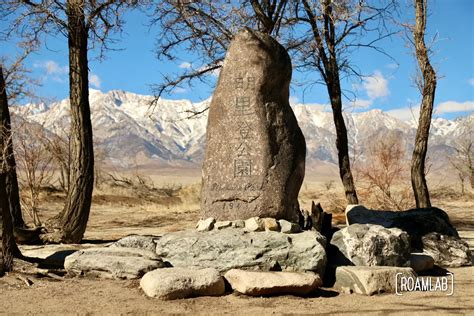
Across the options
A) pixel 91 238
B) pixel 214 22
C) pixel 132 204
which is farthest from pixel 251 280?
pixel 132 204

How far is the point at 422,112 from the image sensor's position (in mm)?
11922

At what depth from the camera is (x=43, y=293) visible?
605 centimetres

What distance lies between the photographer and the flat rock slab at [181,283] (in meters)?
5.83

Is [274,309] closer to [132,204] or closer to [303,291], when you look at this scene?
[303,291]

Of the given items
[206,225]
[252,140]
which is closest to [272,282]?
[206,225]

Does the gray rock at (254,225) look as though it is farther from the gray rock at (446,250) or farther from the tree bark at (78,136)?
the tree bark at (78,136)

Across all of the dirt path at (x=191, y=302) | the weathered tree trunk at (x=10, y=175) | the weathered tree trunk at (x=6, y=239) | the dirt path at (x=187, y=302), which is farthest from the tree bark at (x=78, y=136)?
the dirt path at (x=191, y=302)

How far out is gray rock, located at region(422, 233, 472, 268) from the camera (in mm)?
8445

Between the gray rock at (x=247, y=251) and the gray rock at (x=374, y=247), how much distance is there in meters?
0.53

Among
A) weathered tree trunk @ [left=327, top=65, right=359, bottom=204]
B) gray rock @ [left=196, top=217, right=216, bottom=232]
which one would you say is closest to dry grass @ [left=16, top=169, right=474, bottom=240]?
weathered tree trunk @ [left=327, top=65, right=359, bottom=204]

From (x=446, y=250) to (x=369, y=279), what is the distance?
2899 millimetres

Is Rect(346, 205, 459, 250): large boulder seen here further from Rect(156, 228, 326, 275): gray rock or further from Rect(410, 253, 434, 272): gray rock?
Rect(156, 228, 326, 275): gray rock

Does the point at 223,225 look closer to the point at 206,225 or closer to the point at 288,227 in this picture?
the point at 206,225

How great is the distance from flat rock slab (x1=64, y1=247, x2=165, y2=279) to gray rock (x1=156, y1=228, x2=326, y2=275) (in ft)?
0.97
